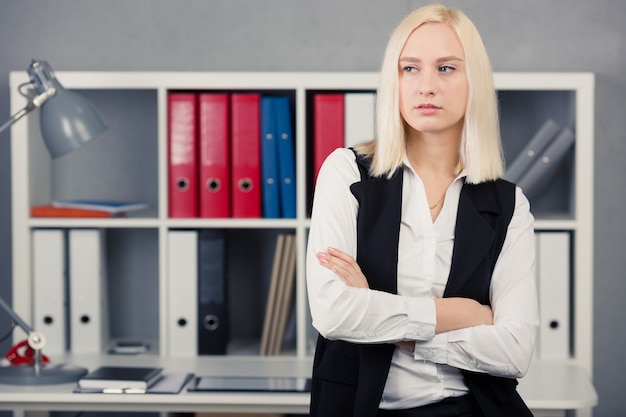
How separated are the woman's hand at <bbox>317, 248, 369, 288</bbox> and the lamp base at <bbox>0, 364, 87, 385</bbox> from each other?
1056 mm

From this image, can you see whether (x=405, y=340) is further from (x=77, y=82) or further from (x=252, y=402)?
(x=77, y=82)

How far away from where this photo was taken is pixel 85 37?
9.82 ft

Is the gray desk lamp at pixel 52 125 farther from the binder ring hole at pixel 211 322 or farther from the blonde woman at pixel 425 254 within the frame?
the blonde woman at pixel 425 254

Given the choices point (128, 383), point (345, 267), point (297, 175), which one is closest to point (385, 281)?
point (345, 267)

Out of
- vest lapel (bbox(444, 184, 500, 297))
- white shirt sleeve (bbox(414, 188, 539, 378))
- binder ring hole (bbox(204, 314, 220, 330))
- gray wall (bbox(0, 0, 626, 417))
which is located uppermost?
gray wall (bbox(0, 0, 626, 417))

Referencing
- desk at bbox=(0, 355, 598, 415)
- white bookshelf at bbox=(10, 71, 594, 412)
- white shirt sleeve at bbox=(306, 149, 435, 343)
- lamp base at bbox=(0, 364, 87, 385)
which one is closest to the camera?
white shirt sleeve at bbox=(306, 149, 435, 343)

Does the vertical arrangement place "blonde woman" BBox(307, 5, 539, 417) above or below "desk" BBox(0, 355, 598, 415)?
above

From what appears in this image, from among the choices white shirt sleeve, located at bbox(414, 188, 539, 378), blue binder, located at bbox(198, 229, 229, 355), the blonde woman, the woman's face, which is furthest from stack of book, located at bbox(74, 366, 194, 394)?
the woman's face

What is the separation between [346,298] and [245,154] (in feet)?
3.68

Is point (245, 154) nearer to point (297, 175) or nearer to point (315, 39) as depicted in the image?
point (297, 175)

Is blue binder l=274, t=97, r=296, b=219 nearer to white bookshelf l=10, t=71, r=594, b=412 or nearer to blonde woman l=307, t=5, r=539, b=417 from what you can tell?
white bookshelf l=10, t=71, r=594, b=412

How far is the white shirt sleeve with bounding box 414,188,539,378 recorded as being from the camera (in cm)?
162

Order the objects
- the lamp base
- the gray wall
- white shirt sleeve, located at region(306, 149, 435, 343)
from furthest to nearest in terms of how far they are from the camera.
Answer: the gray wall
the lamp base
white shirt sleeve, located at region(306, 149, 435, 343)

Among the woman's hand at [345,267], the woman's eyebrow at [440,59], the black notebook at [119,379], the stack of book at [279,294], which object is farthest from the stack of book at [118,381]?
the woman's eyebrow at [440,59]
